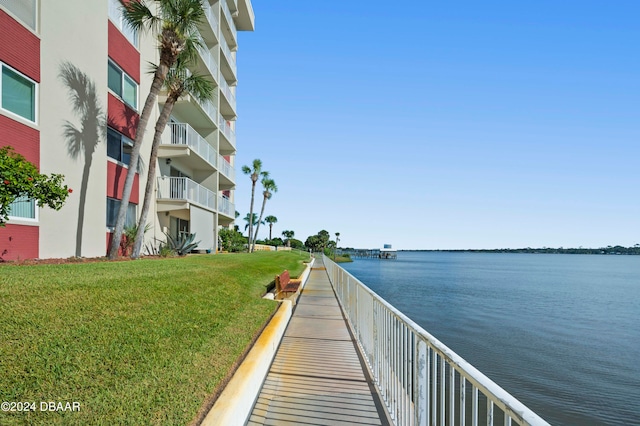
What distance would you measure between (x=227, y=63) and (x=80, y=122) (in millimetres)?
18865

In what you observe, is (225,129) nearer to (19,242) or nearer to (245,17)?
(245,17)

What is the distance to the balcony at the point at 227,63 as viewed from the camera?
2873cm

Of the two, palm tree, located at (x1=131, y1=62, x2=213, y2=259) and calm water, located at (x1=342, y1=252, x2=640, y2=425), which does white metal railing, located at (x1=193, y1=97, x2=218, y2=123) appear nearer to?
palm tree, located at (x1=131, y1=62, x2=213, y2=259)

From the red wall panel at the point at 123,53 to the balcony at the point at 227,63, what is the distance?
12.0 metres

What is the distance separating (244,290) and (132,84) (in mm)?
11545

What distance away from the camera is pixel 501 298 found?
31734 mm

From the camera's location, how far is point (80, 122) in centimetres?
1286

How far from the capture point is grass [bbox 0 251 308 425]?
3.41 metres

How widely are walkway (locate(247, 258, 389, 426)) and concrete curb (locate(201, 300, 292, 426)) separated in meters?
0.14

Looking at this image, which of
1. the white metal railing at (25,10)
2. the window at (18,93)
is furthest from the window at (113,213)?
the white metal railing at (25,10)

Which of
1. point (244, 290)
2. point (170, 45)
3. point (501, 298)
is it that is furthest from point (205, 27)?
point (501, 298)

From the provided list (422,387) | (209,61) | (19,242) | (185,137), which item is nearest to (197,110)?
(185,137)

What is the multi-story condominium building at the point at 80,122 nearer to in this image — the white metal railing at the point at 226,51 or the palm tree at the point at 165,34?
the palm tree at the point at 165,34

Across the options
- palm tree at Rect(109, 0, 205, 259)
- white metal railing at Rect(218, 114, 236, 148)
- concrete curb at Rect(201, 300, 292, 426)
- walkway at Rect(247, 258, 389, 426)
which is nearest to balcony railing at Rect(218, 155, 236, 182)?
white metal railing at Rect(218, 114, 236, 148)
